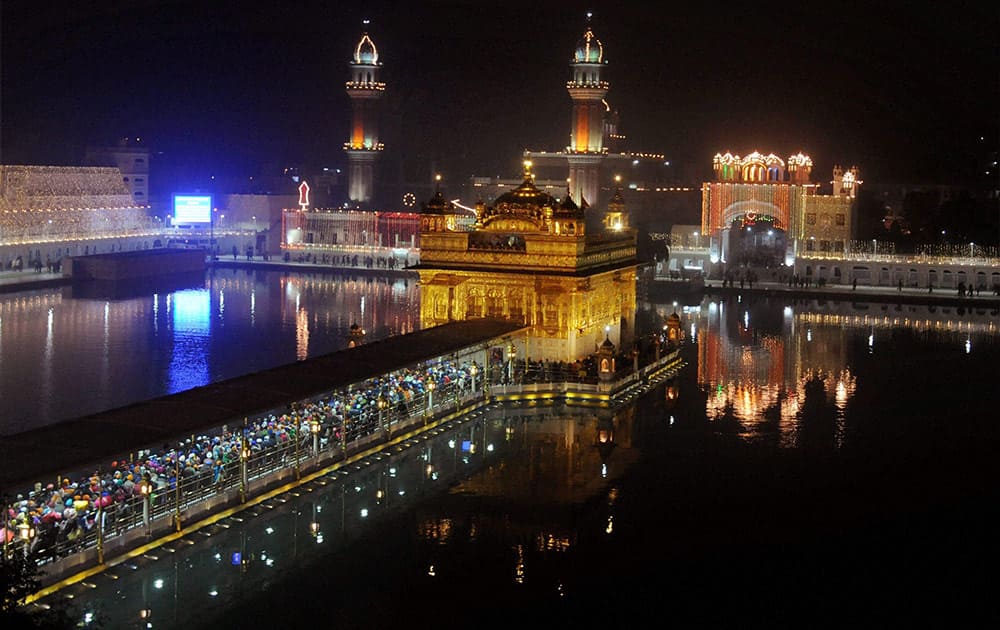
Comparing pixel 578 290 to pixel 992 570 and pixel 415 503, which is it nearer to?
pixel 415 503

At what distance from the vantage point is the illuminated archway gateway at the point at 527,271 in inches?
765

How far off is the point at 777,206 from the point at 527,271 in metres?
19.4

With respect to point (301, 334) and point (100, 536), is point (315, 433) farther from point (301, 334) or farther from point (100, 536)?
point (301, 334)

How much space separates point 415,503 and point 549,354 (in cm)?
753

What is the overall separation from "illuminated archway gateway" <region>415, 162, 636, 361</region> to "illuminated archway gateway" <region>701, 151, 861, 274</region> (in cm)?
1711

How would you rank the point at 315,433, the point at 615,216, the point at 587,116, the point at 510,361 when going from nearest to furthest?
the point at 315,433, the point at 510,361, the point at 615,216, the point at 587,116

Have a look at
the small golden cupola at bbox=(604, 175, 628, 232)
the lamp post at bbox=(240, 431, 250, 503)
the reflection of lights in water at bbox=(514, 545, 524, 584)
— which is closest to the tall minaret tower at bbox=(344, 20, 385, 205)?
the small golden cupola at bbox=(604, 175, 628, 232)

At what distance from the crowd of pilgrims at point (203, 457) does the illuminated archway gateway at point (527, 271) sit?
2.98 meters

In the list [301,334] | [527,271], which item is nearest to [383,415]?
[527,271]

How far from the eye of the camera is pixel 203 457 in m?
11.9

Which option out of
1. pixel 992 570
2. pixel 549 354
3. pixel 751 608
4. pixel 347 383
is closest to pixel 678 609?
pixel 751 608

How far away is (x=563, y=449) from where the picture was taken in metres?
14.9

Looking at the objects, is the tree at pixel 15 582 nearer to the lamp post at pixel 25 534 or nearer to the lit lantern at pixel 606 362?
the lamp post at pixel 25 534

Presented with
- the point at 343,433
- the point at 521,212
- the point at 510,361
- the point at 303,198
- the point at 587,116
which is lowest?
the point at 343,433
